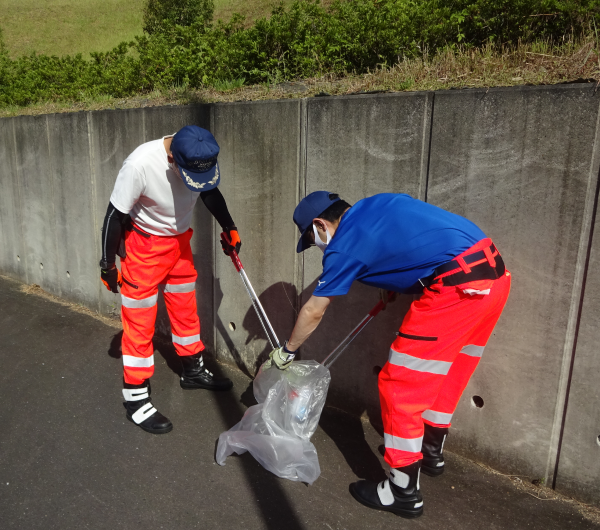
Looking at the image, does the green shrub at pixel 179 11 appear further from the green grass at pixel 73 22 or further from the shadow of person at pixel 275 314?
the shadow of person at pixel 275 314

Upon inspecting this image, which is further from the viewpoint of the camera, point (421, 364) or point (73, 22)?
point (73, 22)

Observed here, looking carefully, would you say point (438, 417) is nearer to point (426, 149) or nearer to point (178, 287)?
point (426, 149)

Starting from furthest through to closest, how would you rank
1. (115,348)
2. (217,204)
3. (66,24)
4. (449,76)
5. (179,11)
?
(66,24) → (179,11) → (115,348) → (217,204) → (449,76)

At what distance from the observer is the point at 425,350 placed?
2.46m

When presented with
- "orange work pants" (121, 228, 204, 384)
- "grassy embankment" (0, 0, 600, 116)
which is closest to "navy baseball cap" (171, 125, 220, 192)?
"orange work pants" (121, 228, 204, 384)

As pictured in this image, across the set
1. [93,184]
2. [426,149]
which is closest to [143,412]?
[426,149]

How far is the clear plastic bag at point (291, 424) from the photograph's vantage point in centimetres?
291

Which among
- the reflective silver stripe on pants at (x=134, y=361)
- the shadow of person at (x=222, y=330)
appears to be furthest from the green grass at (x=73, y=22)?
the reflective silver stripe on pants at (x=134, y=361)

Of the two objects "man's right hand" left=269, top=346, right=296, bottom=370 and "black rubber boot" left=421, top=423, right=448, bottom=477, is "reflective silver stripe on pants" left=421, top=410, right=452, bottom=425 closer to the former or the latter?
"black rubber boot" left=421, top=423, right=448, bottom=477

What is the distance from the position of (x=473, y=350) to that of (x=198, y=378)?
2184 mm

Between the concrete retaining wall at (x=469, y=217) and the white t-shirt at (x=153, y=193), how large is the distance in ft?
2.27

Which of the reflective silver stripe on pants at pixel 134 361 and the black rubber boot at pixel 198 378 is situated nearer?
the reflective silver stripe on pants at pixel 134 361

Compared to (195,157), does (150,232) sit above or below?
below

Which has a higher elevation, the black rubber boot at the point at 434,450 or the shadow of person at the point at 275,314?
the shadow of person at the point at 275,314
